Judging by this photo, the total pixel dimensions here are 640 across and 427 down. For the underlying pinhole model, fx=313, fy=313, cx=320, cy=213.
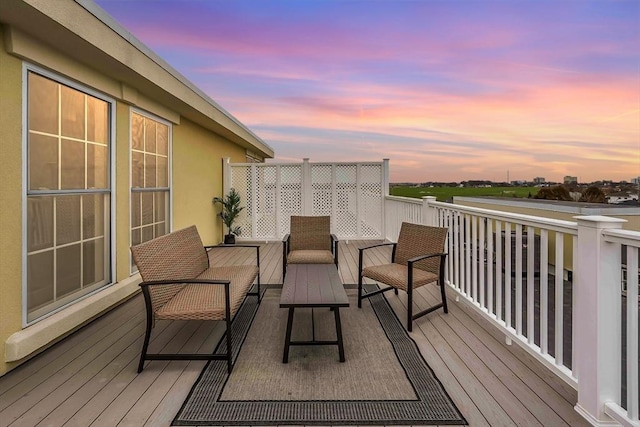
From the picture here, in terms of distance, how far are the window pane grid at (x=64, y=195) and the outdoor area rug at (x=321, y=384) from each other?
1.61 m

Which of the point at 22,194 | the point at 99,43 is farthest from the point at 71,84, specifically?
the point at 22,194

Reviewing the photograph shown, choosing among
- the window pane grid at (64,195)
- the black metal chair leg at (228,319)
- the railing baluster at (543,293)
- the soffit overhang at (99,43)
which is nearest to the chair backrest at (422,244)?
the railing baluster at (543,293)

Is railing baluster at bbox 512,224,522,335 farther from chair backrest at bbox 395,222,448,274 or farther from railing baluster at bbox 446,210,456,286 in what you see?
railing baluster at bbox 446,210,456,286

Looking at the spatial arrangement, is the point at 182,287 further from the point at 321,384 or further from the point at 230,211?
the point at 230,211

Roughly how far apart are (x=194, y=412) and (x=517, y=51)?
9888 mm

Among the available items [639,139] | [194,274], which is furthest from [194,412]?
[639,139]

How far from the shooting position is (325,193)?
7.45m

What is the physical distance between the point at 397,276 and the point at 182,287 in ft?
6.35

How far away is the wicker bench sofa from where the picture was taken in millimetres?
2137

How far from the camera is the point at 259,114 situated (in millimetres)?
11477

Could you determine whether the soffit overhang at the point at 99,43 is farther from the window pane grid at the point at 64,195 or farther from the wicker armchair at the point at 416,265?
the wicker armchair at the point at 416,265

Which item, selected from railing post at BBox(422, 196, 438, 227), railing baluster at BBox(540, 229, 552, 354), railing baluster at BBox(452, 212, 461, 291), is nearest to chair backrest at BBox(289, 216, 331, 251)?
railing post at BBox(422, 196, 438, 227)

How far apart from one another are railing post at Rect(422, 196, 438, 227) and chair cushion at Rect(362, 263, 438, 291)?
41.9 inches

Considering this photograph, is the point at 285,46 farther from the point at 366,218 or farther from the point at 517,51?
the point at 517,51
